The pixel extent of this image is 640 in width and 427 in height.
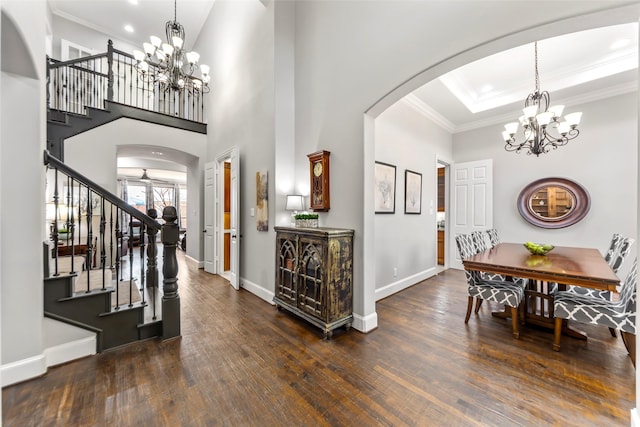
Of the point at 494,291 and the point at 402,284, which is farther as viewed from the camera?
the point at 402,284

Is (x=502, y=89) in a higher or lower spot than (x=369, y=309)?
higher

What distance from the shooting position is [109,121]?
4715mm

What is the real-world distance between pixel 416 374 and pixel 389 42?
308 centimetres

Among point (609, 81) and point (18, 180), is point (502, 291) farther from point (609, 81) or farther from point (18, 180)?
point (18, 180)

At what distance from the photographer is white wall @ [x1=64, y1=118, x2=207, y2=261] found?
4.49m

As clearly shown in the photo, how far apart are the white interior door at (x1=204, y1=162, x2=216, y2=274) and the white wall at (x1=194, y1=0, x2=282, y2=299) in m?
0.45

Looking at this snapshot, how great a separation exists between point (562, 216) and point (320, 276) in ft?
15.2

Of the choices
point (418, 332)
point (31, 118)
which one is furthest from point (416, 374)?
point (31, 118)

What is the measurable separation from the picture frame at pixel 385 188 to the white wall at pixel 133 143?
4334 millimetres

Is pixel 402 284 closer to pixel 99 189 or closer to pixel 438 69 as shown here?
pixel 438 69

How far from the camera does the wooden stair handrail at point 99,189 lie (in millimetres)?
2102

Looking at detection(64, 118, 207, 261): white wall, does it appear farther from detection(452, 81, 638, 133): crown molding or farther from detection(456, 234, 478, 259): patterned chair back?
detection(452, 81, 638, 133): crown molding

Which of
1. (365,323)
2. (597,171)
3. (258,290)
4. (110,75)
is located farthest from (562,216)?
(110,75)

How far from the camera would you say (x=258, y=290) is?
152 inches
